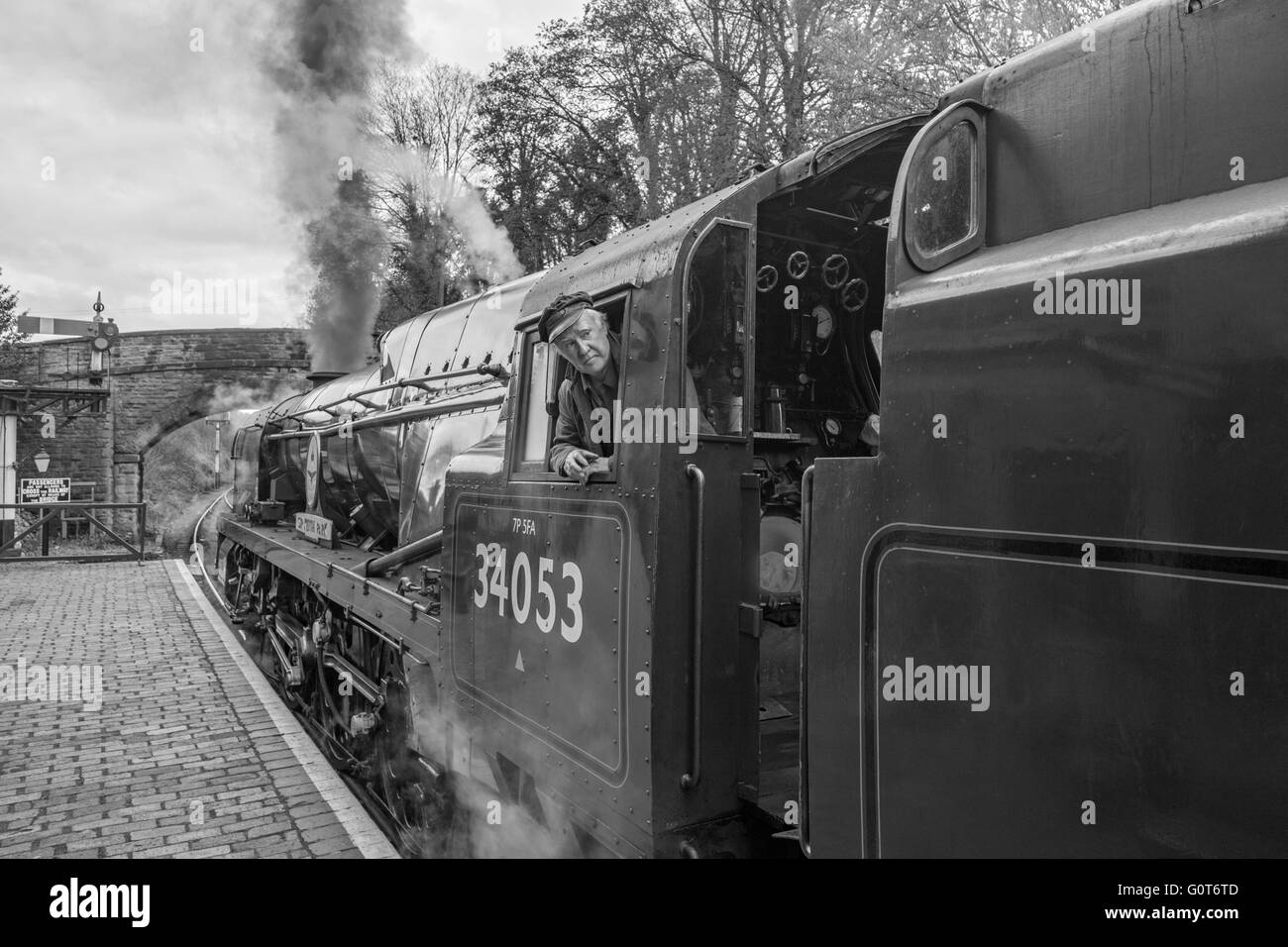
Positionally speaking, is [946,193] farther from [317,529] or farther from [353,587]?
[317,529]

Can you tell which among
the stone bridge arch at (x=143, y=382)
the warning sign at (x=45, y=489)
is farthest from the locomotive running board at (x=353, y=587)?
the warning sign at (x=45, y=489)

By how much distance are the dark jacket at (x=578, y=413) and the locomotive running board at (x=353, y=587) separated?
147 cm

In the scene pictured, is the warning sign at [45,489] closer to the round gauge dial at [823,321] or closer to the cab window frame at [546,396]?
the cab window frame at [546,396]

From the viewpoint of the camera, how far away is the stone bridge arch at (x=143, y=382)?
2452 cm

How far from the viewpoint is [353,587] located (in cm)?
563

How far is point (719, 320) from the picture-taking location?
2658 millimetres

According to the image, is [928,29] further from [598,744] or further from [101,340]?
[101,340]

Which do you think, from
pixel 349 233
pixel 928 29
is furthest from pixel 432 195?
pixel 928 29

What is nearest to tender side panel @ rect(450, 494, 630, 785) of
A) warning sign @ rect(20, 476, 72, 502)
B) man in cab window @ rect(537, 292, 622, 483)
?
man in cab window @ rect(537, 292, 622, 483)

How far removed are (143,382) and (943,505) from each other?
92.9 ft

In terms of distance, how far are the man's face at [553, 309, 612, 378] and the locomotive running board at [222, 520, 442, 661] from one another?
5.73 feet

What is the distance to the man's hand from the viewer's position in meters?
2.72

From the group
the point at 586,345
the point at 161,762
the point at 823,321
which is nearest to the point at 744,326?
the point at 586,345

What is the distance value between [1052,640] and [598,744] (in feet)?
5.04
